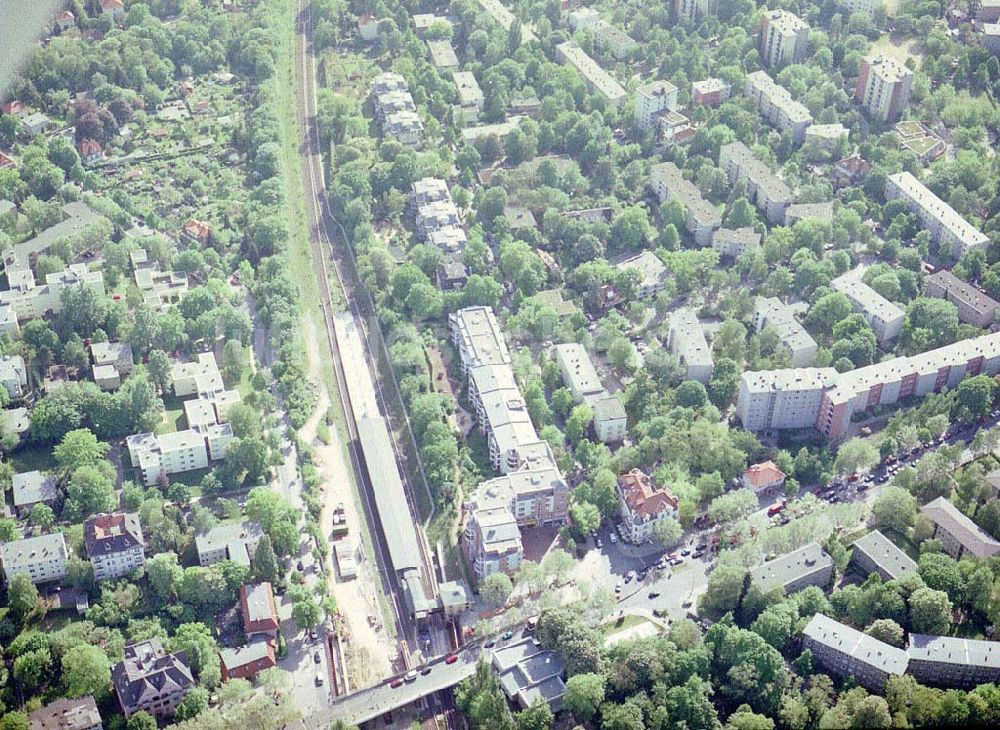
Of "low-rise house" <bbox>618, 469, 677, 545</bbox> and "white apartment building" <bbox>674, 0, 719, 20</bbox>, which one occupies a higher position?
"white apartment building" <bbox>674, 0, 719, 20</bbox>

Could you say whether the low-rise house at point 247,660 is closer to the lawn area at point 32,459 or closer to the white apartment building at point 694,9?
the lawn area at point 32,459

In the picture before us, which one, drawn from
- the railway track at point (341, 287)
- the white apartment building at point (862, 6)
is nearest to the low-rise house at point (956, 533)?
the railway track at point (341, 287)

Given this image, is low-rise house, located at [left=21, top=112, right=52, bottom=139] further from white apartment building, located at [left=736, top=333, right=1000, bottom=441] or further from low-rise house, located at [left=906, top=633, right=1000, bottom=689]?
low-rise house, located at [left=906, top=633, right=1000, bottom=689]

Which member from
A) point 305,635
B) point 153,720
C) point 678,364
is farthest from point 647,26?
point 153,720

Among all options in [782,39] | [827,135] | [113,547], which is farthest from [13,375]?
[782,39]

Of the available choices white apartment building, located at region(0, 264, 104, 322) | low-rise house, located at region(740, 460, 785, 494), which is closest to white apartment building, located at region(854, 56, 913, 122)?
low-rise house, located at region(740, 460, 785, 494)

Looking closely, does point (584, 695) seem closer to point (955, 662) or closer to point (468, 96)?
point (955, 662)
